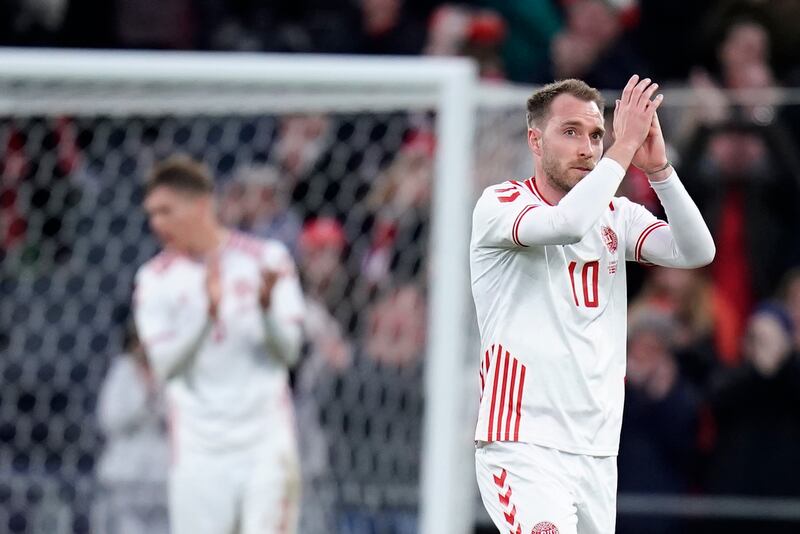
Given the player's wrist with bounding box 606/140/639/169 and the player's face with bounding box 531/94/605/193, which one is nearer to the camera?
the player's wrist with bounding box 606/140/639/169

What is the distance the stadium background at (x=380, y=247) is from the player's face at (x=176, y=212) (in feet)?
5.06

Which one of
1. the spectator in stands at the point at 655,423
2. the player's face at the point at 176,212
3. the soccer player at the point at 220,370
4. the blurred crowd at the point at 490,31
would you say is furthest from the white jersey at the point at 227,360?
the blurred crowd at the point at 490,31

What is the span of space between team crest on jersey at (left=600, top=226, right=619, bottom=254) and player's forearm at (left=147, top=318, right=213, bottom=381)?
3344 millimetres

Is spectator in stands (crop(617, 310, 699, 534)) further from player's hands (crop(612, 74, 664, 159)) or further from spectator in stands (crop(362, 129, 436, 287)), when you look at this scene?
player's hands (crop(612, 74, 664, 159))

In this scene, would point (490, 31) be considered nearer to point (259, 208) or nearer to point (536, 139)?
point (259, 208)

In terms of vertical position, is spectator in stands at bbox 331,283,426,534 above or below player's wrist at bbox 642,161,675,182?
below

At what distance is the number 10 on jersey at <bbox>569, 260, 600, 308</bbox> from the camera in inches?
180

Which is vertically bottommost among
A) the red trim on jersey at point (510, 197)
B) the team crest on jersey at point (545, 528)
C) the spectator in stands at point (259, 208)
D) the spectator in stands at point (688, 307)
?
the team crest on jersey at point (545, 528)

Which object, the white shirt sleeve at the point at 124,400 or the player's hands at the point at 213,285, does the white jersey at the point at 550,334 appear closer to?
the player's hands at the point at 213,285

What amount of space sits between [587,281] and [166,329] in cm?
352

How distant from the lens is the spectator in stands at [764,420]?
805cm

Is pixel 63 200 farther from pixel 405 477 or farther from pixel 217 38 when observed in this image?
pixel 405 477

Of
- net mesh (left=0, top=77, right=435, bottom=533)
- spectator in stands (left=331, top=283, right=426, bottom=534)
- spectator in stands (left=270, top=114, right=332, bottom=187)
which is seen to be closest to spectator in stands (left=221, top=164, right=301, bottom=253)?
net mesh (left=0, top=77, right=435, bottom=533)

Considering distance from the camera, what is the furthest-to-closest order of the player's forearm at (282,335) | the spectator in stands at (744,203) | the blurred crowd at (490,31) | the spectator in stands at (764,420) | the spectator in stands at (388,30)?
the spectator in stands at (388,30) < the blurred crowd at (490,31) < the spectator in stands at (744,203) < the spectator in stands at (764,420) < the player's forearm at (282,335)
